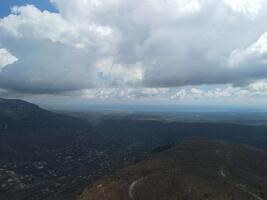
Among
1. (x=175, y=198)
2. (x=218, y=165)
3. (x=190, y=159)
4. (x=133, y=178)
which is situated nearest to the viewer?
A: (x=175, y=198)

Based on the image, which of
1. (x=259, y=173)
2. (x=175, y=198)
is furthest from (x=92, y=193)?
(x=259, y=173)

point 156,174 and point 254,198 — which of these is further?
point 156,174

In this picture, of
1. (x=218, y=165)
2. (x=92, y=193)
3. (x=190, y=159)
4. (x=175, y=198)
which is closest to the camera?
(x=175, y=198)

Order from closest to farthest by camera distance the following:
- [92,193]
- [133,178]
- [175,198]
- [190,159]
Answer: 1. [175,198]
2. [92,193]
3. [133,178]
4. [190,159]

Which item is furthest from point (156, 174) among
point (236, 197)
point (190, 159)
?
point (190, 159)

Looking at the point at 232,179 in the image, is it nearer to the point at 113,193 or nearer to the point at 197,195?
the point at 197,195

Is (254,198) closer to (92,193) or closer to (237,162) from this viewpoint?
(92,193)

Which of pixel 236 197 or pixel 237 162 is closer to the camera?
pixel 236 197

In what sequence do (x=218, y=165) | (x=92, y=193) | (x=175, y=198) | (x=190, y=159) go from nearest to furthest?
1. (x=175, y=198)
2. (x=92, y=193)
3. (x=218, y=165)
4. (x=190, y=159)
